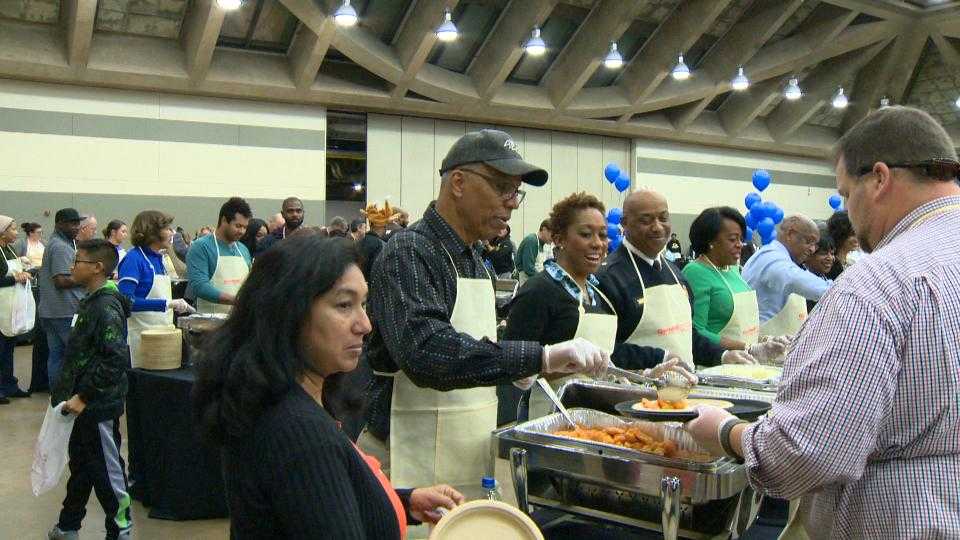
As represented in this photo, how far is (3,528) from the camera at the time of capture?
393 centimetres

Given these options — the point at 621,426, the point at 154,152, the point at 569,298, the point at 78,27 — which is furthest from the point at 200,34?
the point at 621,426

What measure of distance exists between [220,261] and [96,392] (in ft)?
5.91

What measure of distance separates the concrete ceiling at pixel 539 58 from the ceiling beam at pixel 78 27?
0.02 meters

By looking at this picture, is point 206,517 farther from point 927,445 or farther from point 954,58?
point 954,58

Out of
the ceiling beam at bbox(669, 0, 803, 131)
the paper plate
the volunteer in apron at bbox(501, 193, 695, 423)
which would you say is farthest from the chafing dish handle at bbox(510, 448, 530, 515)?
the ceiling beam at bbox(669, 0, 803, 131)

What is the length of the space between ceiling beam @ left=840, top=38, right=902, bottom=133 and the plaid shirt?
1557 cm

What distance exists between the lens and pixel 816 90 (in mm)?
15703

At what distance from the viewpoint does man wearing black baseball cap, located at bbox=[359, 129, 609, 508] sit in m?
1.97

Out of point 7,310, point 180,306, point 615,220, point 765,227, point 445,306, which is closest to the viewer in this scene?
point 445,306

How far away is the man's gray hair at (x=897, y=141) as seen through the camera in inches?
54.4

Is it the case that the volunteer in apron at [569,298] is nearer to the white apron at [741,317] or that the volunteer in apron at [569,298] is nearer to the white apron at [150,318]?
the white apron at [741,317]

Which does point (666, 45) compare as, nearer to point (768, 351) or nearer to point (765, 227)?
point (765, 227)

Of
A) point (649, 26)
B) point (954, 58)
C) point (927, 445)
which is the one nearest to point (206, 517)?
point (927, 445)

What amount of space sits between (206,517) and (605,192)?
12.0m
